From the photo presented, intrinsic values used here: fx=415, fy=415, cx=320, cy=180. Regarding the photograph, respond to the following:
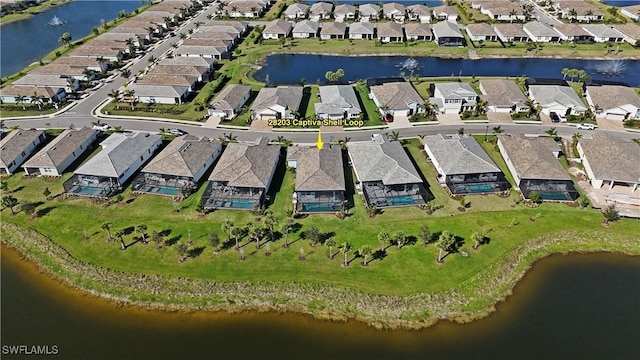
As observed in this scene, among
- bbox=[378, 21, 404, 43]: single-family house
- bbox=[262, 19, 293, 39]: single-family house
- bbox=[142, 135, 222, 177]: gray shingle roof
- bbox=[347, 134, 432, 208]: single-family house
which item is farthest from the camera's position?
bbox=[262, 19, 293, 39]: single-family house

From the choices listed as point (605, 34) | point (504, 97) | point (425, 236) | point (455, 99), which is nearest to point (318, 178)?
point (425, 236)

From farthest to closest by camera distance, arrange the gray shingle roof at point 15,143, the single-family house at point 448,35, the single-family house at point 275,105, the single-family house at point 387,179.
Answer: the single-family house at point 448,35, the single-family house at point 275,105, the gray shingle roof at point 15,143, the single-family house at point 387,179

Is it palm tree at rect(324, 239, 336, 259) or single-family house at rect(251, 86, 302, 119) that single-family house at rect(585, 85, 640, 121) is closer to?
single-family house at rect(251, 86, 302, 119)

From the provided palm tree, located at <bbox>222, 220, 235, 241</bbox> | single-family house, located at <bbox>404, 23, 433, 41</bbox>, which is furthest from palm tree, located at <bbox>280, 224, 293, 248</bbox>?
single-family house, located at <bbox>404, 23, 433, 41</bbox>

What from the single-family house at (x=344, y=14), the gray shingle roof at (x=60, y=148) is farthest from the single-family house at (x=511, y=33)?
the gray shingle roof at (x=60, y=148)

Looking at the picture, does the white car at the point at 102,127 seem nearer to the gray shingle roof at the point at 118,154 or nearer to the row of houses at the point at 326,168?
the gray shingle roof at the point at 118,154
